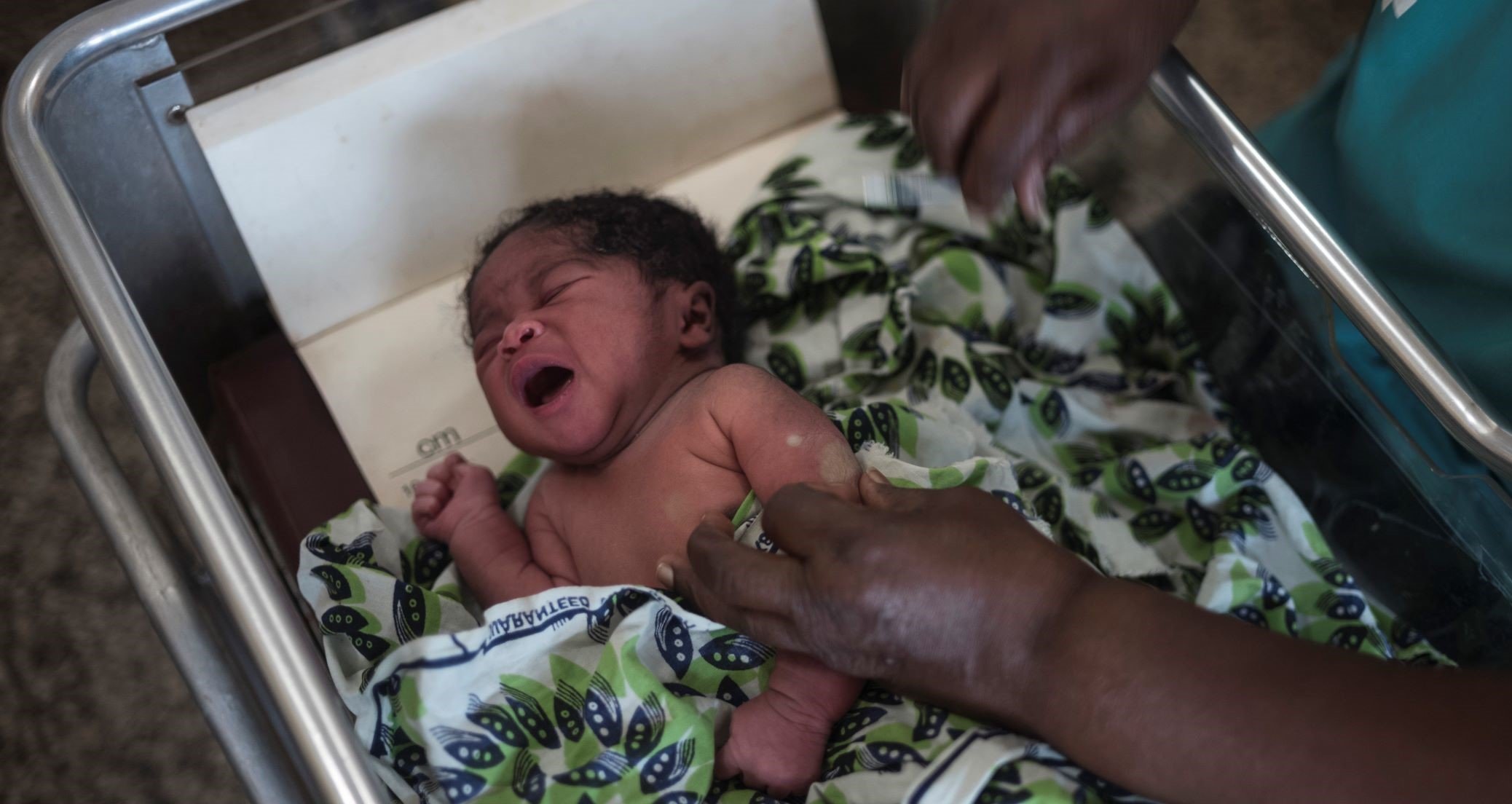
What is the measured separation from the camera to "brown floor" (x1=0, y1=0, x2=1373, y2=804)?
4.56 feet

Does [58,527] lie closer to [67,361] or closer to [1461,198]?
[67,361]

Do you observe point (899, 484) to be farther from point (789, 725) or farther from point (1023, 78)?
point (1023, 78)

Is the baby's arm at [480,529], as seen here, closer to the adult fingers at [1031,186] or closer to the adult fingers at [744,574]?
the adult fingers at [744,574]

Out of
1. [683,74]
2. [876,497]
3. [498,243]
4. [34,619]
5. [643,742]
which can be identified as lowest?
[643,742]

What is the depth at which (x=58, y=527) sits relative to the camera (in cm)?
154

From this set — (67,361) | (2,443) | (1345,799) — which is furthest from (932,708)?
(2,443)

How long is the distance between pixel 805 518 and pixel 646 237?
452 millimetres

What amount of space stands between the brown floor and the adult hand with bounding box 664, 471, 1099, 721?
1.01 meters

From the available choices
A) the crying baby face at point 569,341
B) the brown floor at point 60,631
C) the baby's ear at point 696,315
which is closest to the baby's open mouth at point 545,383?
the crying baby face at point 569,341

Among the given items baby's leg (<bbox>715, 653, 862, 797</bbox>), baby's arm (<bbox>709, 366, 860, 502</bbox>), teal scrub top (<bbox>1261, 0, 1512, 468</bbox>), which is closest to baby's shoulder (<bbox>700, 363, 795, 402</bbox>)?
baby's arm (<bbox>709, 366, 860, 502</bbox>)

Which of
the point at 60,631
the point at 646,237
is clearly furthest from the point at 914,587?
the point at 60,631

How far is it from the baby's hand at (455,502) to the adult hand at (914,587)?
1.29ft

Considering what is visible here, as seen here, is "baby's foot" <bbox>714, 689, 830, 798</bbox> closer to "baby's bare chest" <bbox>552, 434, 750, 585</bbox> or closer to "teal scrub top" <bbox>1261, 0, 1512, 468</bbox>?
"baby's bare chest" <bbox>552, 434, 750, 585</bbox>

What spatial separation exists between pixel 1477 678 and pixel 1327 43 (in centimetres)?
163
